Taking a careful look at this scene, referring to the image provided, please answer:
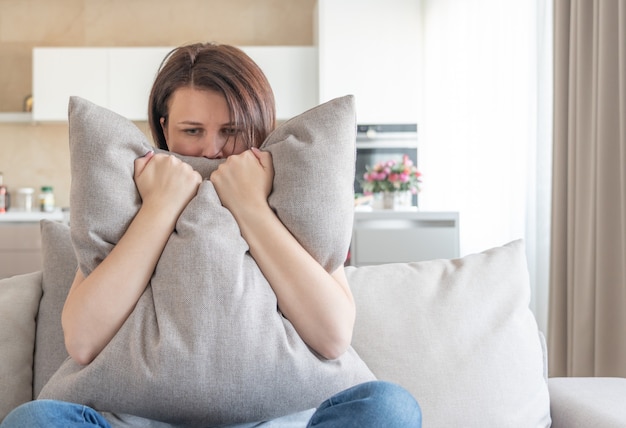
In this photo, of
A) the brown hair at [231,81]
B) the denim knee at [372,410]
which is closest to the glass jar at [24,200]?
the brown hair at [231,81]

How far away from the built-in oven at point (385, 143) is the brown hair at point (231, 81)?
3533 mm

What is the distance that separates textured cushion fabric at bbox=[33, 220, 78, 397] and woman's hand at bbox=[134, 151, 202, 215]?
238 millimetres

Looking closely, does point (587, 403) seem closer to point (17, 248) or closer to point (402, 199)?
point (402, 199)

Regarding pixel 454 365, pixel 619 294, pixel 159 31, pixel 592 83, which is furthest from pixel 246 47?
pixel 454 365

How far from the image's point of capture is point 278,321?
117 centimetres

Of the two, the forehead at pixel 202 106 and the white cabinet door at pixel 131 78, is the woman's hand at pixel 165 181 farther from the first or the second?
the white cabinet door at pixel 131 78

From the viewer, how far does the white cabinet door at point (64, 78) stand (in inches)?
201

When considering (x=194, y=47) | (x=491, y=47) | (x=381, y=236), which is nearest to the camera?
(x=194, y=47)

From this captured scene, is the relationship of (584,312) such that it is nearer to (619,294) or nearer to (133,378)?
(619,294)

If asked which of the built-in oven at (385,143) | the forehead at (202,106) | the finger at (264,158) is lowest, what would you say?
the finger at (264,158)

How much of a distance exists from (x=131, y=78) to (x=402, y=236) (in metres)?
2.10

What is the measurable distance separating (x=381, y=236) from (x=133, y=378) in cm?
328

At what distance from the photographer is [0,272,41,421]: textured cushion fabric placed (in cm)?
132

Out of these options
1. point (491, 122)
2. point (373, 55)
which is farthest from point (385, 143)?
point (491, 122)
